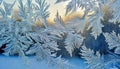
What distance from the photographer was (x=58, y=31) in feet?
3.96

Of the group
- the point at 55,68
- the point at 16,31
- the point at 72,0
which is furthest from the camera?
the point at 55,68

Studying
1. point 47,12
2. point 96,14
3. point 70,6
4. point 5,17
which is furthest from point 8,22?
point 96,14

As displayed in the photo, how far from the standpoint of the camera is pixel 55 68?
1.29 m

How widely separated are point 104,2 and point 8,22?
1.44 feet

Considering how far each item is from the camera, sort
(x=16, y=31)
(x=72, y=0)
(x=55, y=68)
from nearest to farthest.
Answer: (x=72, y=0), (x=16, y=31), (x=55, y=68)

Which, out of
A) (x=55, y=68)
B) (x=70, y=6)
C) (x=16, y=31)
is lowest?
(x=55, y=68)

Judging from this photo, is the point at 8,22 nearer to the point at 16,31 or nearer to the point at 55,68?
the point at 16,31

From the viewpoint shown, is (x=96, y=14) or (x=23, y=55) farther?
(x=23, y=55)

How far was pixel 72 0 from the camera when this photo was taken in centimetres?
108

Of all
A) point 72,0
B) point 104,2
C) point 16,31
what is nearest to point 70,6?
point 72,0

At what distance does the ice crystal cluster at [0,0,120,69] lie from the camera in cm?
112

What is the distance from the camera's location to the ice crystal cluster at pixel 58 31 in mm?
1115

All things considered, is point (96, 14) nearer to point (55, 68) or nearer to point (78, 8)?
point (78, 8)

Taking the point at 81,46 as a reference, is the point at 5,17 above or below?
above
